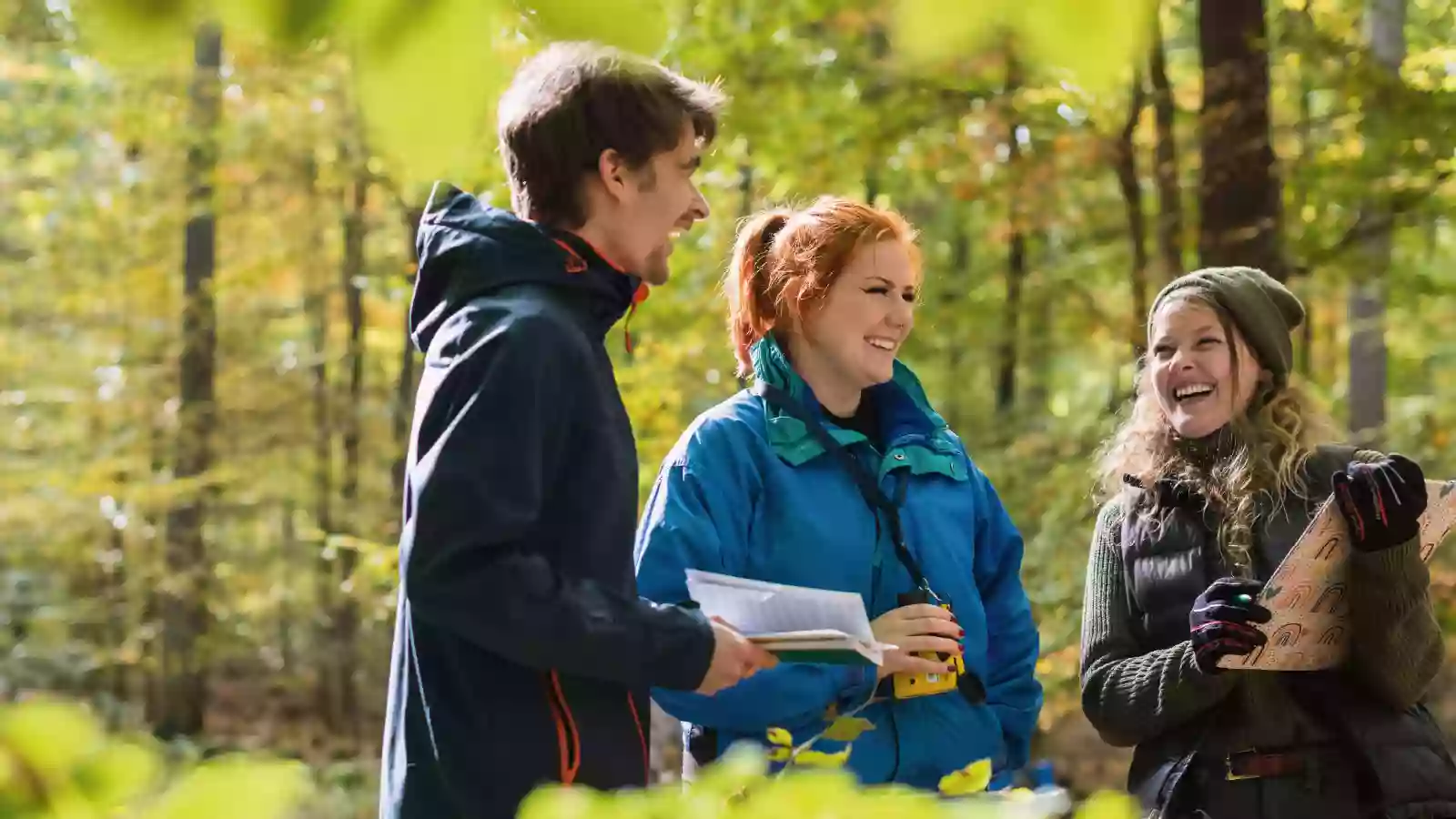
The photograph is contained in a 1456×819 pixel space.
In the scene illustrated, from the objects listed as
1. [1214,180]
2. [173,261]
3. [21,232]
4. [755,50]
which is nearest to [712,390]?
[755,50]

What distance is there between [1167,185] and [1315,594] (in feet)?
14.4

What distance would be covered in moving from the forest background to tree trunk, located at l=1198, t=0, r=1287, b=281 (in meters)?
0.01

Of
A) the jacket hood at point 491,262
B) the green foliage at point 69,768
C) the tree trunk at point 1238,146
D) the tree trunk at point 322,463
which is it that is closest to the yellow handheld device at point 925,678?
the jacket hood at point 491,262

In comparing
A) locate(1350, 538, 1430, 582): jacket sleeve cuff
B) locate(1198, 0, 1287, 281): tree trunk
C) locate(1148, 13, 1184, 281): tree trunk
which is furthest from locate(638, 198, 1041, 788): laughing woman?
locate(1148, 13, 1184, 281): tree trunk

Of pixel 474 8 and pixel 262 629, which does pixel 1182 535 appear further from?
pixel 262 629

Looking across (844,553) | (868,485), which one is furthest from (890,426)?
(844,553)

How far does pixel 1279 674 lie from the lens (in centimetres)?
241

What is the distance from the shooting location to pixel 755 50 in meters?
6.57

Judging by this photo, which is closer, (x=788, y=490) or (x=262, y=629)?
(x=788, y=490)

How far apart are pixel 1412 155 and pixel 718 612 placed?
Result: 15.3ft

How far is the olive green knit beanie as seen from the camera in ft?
8.32

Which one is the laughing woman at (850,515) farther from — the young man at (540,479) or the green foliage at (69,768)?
the green foliage at (69,768)

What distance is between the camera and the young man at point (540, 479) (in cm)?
158

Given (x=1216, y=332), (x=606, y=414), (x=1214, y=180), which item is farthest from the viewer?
(x=1214, y=180)
